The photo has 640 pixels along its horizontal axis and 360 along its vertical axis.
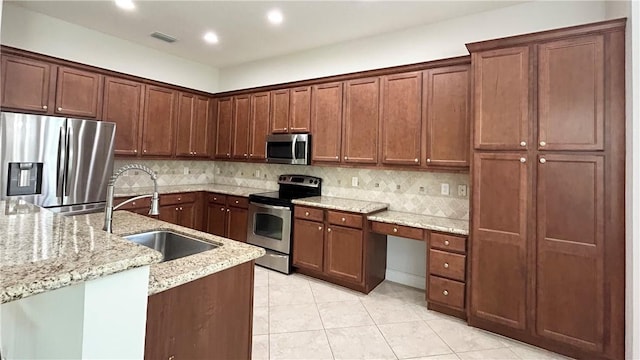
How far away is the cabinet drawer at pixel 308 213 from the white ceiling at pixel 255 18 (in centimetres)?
212

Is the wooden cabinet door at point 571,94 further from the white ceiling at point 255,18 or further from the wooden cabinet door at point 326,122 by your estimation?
the wooden cabinet door at point 326,122

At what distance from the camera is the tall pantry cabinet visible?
84.7 inches

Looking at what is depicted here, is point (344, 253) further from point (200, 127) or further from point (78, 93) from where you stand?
point (78, 93)

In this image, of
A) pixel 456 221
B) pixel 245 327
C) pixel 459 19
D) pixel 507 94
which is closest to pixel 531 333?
pixel 456 221

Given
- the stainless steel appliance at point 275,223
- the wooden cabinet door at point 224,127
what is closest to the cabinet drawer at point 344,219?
the stainless steel appliance at point 275,223

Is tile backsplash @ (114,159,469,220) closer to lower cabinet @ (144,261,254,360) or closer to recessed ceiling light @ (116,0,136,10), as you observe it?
recessed ceiling light @ (116,0,136,10)

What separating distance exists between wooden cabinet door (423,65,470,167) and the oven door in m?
1.84

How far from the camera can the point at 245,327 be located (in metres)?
1.50

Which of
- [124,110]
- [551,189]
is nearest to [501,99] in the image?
[551,189]

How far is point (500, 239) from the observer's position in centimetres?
253

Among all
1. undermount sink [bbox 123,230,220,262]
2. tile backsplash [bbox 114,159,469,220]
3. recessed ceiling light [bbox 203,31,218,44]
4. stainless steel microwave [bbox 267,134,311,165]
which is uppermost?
recessed ceiling light [bbox 203,31,218,44]

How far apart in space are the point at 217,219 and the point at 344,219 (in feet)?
7.18

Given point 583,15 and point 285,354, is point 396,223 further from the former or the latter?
point 583,15

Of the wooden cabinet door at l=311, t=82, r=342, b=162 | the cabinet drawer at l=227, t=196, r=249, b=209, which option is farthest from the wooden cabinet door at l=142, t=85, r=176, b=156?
the wooden cabinet door at l=311, t=82, r=342, b=162
